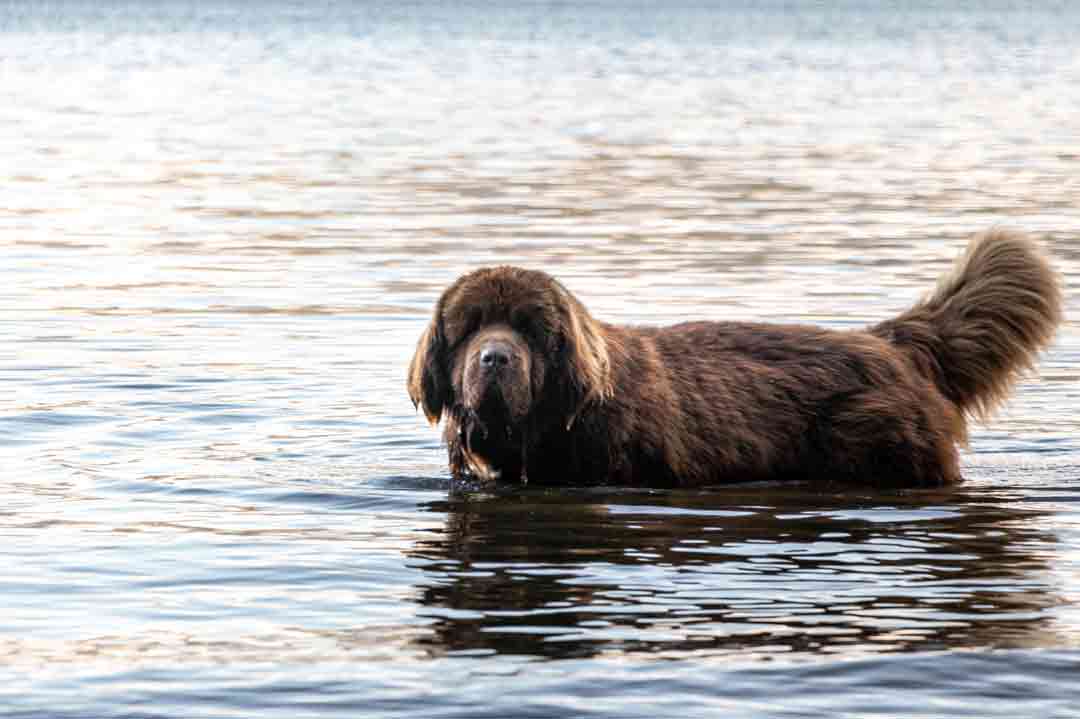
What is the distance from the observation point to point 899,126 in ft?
148

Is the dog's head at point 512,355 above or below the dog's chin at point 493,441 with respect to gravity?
above

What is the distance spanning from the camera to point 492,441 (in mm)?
10742

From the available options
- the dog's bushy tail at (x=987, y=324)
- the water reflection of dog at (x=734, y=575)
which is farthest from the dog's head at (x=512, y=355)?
the dog's bushy tail at (x=987, y=324)

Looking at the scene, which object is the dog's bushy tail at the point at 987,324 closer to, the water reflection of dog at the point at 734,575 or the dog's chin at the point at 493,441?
the water reflection of dog at the point at 734,575

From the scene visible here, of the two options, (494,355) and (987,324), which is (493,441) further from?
(987,324)

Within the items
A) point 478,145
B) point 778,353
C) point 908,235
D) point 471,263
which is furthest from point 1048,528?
point 478,145

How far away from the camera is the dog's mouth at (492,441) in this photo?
1046cm

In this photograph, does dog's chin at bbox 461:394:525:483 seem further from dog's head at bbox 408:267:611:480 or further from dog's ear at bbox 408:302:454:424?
dog's ear at bbox 408:302:454:424

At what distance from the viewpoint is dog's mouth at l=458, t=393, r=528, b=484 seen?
10461mm

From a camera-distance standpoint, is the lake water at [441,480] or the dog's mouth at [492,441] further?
the dog's mouth at [492,441]

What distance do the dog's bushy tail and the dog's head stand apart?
178 centimetres

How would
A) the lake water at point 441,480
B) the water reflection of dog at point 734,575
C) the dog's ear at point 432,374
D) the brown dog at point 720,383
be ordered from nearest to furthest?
the lake water at point 441,480 < the water reflection of dog at point 734,575 < the brown dog at point 720,383 < the dog's ear at point 432,374

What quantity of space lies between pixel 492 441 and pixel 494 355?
69cm

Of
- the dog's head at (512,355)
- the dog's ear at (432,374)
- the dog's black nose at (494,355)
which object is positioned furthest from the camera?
the dog's ear at (432,374)
